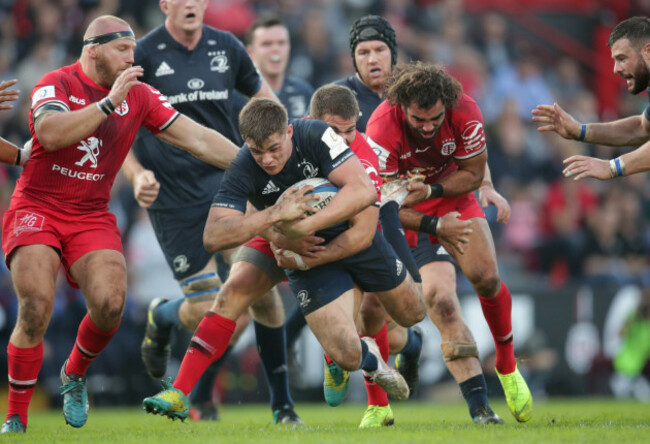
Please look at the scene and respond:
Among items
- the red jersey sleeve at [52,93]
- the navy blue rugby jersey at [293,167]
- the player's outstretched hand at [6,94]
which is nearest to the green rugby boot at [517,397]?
the navy blue rugby jersey at [293,167]

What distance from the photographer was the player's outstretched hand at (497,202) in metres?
7.80

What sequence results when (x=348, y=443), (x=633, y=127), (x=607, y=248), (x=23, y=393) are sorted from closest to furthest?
(x=348, y=443), (x=23, y=393), (x=633, y=127), (x=607, y=248)

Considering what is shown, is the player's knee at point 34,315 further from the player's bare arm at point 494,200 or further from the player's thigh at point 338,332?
the player's bare arm at point 494,200

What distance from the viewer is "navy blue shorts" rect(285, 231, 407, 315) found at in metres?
6.97

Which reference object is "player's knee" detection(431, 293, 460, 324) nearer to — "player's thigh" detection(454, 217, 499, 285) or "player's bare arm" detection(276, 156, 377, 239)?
"player's thigh" detection(454, 217, 499, 285)

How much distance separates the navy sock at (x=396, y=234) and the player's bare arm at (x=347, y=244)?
556 mm

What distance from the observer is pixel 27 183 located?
7230mm

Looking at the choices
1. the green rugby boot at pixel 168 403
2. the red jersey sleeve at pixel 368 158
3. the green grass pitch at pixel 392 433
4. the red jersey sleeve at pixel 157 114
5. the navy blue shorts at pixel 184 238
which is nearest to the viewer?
the green grass pitch at pixel 392 433

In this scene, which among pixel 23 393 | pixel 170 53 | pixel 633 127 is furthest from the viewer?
pixel 170 53

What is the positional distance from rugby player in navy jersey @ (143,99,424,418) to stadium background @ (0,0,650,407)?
128 inches

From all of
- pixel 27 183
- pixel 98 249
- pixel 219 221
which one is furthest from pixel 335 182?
pixel 27 183

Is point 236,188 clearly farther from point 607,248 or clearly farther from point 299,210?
point 607,248

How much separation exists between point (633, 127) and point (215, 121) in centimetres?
376

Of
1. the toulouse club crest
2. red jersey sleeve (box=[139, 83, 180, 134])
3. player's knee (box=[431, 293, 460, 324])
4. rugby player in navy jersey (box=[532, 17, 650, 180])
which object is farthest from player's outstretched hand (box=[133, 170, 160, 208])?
rugby player in navy jersey (box=[532, 17, 650, 180])
